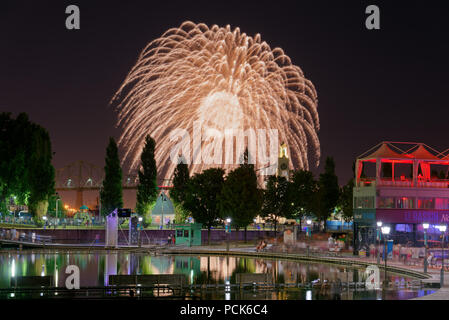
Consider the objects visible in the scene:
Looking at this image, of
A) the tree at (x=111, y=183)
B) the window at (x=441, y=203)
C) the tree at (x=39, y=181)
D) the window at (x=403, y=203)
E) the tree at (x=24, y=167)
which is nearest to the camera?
the window at (x=403, y=203)

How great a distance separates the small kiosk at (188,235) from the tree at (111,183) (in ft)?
74.2

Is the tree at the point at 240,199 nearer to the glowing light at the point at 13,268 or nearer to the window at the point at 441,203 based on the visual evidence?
the window at the point at 441,203

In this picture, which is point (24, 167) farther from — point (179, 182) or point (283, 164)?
point (283, 164)

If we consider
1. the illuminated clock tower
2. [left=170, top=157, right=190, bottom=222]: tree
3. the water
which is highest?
the illuminated clock tower

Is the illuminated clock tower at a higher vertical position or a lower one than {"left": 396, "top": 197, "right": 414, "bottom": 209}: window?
higher

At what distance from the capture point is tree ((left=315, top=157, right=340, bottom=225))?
99000 mm

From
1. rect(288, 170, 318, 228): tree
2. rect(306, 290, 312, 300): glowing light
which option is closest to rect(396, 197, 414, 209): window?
rect(306, 290, 312, 300): glowing light

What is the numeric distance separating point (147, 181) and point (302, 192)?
24.6 meters

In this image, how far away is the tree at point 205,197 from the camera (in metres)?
80.7

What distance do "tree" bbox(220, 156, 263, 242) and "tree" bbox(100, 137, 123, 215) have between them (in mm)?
20546

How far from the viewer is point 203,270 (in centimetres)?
4547

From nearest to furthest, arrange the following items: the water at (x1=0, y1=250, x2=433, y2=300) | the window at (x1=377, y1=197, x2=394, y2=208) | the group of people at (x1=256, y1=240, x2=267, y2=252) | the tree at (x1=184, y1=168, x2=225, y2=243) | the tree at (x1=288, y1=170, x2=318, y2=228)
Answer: the water at (x1=0, y1=250, x2=433, y2=300) → the window at (x1=377, y1=197, x2=394, y2=208) → the group of people at (x1=256, y1=240, x2=267, y2=252) → the tree at (x1=184, y1=168, x2=225, y2=243) → the tree at (x1=288, y1=170, x2=318, y2=228)

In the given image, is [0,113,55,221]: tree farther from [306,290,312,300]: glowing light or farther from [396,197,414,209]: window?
[306,290,312,300]: glowing light

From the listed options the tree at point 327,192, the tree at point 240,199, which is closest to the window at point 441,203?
the tree at point 240,199
